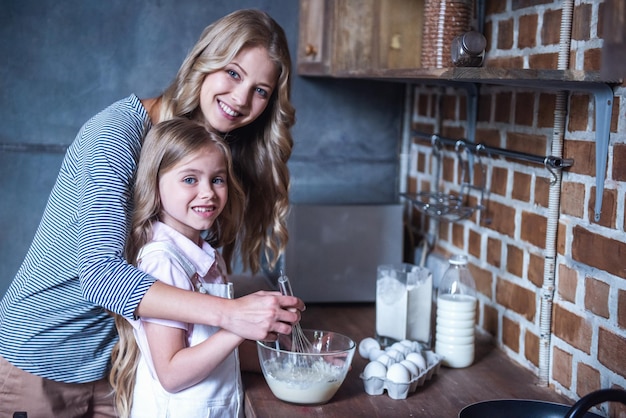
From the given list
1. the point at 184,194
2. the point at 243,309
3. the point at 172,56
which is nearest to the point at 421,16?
the point at 172,56

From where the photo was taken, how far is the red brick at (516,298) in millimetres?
1688

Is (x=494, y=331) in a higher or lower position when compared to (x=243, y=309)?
lower

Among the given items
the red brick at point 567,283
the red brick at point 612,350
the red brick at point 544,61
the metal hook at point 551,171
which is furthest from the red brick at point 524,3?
the red brick at point 612,350

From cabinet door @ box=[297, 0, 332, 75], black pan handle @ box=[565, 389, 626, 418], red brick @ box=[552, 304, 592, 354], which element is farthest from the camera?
cabinet door @ box=[297, 0, 332, 75]

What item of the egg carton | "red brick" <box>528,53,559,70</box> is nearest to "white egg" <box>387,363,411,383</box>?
the egg carton

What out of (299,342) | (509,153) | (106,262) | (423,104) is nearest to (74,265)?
(106,262)

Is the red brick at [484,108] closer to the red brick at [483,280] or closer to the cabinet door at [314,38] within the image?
the red brick at [483,280]

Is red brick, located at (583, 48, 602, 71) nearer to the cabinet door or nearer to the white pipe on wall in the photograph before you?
the white pipe on wall

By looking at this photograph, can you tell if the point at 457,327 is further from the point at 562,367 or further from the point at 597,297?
the point at 597,297

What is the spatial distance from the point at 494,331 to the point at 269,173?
0.64m

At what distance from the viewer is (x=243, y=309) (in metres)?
1.36

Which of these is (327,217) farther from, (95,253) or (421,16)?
(95,253)

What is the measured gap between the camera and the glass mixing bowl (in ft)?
4.73

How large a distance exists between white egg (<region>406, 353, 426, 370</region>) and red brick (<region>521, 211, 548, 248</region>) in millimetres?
342
